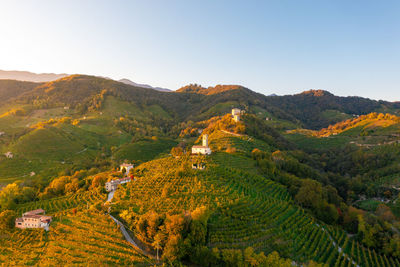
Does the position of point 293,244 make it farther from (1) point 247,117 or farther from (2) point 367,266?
(1) point 247,117

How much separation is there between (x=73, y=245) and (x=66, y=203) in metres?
16.3

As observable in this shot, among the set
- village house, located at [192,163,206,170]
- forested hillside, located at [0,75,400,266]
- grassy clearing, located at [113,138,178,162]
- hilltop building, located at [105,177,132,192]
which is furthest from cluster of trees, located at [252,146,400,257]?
grassy clearing, located at [113,138,178,162]

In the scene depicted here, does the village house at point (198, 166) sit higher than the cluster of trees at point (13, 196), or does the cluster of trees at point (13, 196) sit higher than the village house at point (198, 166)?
the village house at point (198, 166)

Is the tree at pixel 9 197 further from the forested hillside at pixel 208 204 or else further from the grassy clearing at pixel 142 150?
the grassy clearing at pixel 142 150

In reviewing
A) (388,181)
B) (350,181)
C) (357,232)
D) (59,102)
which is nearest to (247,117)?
(350,181)

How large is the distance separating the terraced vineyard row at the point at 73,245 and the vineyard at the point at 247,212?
5.15 m

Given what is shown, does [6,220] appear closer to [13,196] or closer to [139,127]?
[13,196]

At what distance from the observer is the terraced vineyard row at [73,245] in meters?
23.2

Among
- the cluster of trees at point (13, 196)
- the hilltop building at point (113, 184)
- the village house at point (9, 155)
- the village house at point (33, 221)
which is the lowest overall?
the cluster of trees at point (13, 196)

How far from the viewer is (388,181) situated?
204 feet

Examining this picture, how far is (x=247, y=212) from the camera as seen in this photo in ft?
100

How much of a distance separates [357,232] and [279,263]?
25652 millimetres

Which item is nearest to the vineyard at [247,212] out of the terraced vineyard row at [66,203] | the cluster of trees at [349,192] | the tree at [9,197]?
the cluster of trees at [349,192]

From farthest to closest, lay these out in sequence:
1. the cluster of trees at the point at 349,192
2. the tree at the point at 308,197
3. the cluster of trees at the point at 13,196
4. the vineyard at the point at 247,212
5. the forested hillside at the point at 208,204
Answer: the cluster of trees at the point at 13,196
the tree at the point at 308,197
the cluster of trees at the point at 349,192
the vineyard at the point at 247,212
the forested hillside at the point at 208,204
